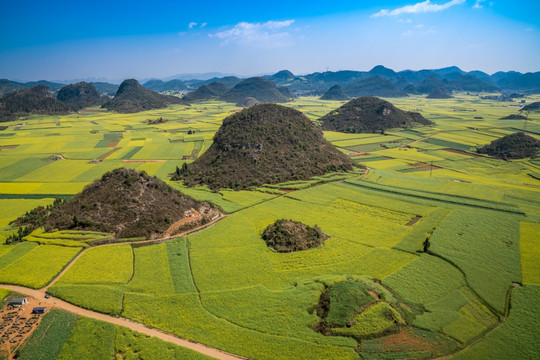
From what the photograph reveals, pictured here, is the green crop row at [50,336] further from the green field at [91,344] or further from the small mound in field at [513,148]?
the small mound in field at [513,148]

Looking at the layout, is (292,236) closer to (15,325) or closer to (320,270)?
(320,270)

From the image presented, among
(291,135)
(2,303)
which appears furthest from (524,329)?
(291,135)

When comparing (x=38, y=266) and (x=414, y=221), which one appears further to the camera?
(x=414, y=221)

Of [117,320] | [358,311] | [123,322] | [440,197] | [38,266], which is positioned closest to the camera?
[123,322]

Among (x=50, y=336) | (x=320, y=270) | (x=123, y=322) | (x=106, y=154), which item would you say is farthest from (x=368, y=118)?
(x=50, y=336)

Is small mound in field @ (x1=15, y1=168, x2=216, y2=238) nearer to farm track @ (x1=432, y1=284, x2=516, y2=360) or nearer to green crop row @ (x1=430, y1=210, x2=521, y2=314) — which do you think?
farm track @ (x1=432, y1=284, x2=516, y2=360)

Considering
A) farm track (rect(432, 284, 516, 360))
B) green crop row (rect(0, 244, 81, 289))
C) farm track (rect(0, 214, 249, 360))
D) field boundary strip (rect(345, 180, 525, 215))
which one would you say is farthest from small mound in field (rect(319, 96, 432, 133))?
farm track (rect(0, 214, 249, 360))
